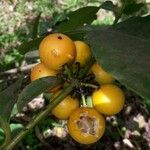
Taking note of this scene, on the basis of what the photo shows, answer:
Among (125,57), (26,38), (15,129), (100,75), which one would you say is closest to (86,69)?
(100,75)

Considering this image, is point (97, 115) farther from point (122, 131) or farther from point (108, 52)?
point (122, 131)

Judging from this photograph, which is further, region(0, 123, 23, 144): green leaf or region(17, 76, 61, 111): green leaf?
region(0, 123, 23, 144): green leaf

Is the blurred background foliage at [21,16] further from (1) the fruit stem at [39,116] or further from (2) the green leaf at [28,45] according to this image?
(1) the fruit stem at [39,116]

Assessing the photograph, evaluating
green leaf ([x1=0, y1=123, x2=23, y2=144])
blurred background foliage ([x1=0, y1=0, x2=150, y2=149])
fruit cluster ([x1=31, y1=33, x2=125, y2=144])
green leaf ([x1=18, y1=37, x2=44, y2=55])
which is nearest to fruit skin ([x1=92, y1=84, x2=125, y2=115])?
fruit cluster ([x1=31, y1=33, x2=125, y2=144])

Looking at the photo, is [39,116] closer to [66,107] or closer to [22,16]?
[66,107]

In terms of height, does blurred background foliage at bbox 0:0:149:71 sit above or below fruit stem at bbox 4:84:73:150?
below

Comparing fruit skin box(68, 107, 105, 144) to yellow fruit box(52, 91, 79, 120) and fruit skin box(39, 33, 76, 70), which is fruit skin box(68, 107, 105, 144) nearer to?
yellow fruit box(52, 91, 79, 120)

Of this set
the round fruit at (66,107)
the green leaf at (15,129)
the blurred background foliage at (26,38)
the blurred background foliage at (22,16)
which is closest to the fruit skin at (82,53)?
the round fruit at (66,107)
